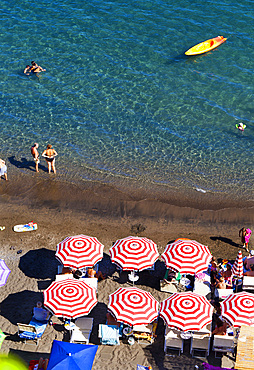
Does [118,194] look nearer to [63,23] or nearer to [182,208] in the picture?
[182,208]

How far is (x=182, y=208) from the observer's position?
23.2 meters

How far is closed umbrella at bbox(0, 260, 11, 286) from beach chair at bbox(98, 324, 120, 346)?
4.06m

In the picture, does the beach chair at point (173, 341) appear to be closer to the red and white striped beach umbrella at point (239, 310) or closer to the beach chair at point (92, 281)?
the red and white striped beach umbrella at point (239, 310)

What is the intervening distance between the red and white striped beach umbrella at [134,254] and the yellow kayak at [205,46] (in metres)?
19.1

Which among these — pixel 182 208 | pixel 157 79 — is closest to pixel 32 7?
pixel 157 79

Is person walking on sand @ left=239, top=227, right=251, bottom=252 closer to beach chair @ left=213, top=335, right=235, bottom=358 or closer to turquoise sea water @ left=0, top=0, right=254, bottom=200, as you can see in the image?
turquoise sea water @ left=0, top=0, right=254, bottom=200

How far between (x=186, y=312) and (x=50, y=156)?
1224 cm

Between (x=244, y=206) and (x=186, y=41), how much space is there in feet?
52.7

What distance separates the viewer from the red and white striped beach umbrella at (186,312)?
50.0ft

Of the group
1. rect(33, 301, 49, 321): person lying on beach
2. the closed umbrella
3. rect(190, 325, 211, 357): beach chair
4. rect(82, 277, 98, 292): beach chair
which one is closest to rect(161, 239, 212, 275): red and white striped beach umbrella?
rect(190, 325, 211, 357): beach chair

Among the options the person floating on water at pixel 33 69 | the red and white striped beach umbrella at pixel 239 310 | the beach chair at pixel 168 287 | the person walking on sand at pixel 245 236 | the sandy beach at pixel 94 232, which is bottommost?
the sandy beach at pixel 94 232

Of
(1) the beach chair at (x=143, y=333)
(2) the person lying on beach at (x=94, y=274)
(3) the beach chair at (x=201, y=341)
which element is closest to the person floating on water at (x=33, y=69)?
(2) the person lying on beach at (x=94, y=274)

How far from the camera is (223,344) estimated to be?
15.6 meters

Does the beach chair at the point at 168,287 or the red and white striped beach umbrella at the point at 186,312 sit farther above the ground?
the red and white striped beach umbrella at the point at 186,312
